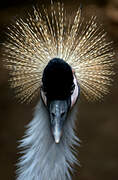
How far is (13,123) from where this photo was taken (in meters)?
3.36

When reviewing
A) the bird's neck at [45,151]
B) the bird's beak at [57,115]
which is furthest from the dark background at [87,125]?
the bird's beak at [57,115]

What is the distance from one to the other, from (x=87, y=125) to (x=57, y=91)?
1.95 m

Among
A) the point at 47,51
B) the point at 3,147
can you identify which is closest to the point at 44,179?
the point at 47,51

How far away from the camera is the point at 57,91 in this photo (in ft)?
4.83

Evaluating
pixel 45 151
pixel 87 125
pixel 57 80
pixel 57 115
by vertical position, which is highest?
pixel 57 80

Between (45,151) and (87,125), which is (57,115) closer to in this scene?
(45,151)

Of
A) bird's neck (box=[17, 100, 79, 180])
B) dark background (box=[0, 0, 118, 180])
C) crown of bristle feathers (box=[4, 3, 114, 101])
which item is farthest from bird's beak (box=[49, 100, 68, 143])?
dark background (box=[0, 0, 118, 180])

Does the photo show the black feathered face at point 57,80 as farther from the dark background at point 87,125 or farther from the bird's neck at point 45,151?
the dark background at point 87,125

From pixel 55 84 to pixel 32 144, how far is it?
0.31 meters

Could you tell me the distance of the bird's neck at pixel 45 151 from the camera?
5.27 feet

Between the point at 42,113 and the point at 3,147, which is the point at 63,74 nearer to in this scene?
the point at 42,113

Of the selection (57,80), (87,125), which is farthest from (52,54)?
(87,125)

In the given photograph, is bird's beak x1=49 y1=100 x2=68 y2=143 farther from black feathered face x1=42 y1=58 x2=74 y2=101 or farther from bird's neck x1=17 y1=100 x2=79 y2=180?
bird's neck x1=17 y1=100 x2=79 y2=180

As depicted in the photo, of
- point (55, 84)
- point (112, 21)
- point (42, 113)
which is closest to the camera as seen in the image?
point (55, 84)
